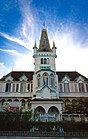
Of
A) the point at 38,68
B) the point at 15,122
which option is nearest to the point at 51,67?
the point at 38,68

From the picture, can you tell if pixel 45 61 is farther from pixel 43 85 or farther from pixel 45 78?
pixel 43 85

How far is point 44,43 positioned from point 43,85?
49.8 feet

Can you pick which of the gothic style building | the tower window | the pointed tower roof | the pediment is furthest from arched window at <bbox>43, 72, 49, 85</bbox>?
the pointed tower roof

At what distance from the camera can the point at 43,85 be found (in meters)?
36.8

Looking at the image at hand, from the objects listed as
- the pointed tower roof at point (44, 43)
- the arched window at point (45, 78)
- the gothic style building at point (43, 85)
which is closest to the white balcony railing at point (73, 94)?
the gothic style building at point (43, 85)

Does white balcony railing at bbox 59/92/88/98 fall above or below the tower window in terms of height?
below

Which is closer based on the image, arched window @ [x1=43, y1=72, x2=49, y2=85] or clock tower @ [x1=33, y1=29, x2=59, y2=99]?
clock tower @ [x1=33, y1=29, x2=59, y2=99]

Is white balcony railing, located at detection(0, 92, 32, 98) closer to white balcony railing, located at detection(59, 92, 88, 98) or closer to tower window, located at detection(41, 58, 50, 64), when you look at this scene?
white balcony railing, located at detection(59, 92, 88, 98)

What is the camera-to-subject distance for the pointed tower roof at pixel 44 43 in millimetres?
43375

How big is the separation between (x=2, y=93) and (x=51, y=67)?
15.2 m

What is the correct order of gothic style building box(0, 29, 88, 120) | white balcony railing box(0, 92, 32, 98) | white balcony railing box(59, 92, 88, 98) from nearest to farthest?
gothic style building box(0, 29, 88, 120) < white balcony railing box(0, 92, 32, 98) < white balcony railing box(59, 92, 88, 98)

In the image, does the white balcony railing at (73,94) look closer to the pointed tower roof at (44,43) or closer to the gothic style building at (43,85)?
the gothic style building at (43,85)

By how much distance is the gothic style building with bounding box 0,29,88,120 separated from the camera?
3578 centimetres

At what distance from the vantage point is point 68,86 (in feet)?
132
